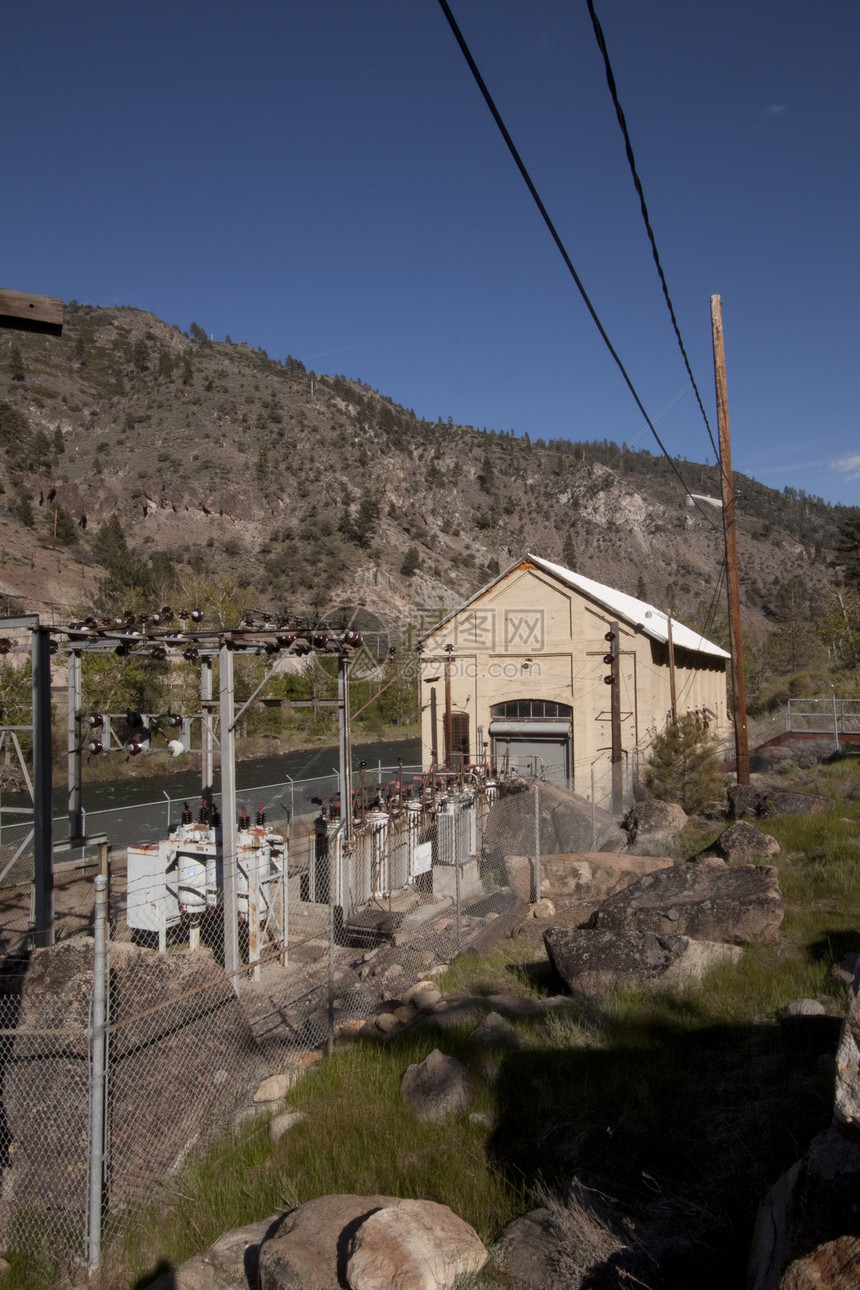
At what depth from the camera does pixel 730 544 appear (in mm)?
17469

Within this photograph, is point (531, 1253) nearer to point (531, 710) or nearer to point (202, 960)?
point (202, 960)

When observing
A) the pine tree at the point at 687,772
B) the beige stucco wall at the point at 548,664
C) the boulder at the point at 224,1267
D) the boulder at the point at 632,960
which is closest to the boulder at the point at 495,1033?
the boulder at the point at 632,960

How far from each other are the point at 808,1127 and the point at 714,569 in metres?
138

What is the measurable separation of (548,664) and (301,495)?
74933mm

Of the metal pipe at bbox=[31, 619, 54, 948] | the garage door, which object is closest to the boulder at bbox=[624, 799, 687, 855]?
the garage door

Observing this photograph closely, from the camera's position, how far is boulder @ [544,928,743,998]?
7.34m

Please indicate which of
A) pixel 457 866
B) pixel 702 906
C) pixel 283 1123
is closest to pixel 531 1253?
pixel 283 1123

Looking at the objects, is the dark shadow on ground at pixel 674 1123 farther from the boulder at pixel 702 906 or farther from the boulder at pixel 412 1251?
the boulder at pixel 702 906

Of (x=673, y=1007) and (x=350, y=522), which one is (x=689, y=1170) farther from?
(x=350, y=522)

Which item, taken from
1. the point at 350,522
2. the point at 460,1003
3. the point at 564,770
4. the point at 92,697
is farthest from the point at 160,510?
the point at 460,1003

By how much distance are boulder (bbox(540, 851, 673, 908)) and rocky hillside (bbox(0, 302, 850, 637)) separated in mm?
35302

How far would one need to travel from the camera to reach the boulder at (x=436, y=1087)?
5426 millimetres

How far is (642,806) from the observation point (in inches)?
724

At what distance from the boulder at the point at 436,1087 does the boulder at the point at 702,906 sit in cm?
319
